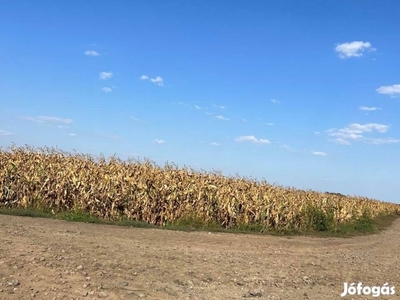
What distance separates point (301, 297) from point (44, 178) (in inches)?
493

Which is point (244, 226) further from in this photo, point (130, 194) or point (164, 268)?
point (164, 268)

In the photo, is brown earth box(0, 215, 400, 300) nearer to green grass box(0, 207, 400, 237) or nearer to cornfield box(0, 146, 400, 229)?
green grass box(0, 207, 400, 237)

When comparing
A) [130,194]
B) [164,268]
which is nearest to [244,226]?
[130,194]

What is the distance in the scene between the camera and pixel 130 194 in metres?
17.2

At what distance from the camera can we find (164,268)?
337 inches

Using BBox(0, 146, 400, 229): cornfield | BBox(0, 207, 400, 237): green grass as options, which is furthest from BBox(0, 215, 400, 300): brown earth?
BBox(0, 146, 400, 229): cornfield

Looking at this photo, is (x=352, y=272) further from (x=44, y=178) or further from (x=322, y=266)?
(x=44, y=178)

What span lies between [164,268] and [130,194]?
29.4ft

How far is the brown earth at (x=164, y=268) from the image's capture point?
701 cm

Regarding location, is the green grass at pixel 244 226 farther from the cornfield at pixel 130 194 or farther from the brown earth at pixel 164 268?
the brown earth at pixel 164 268

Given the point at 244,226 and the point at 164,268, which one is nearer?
the point at 164,268

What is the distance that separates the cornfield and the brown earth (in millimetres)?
3449

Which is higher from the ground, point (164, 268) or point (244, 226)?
point (244, 226)

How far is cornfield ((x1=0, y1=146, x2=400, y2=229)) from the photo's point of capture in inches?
666
